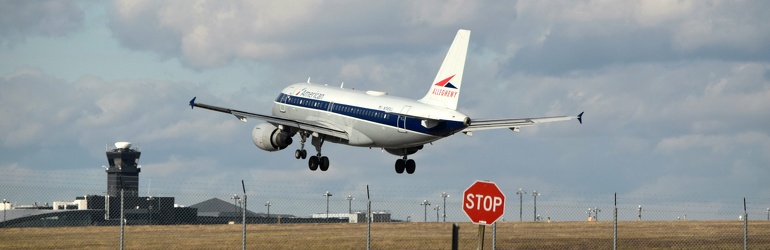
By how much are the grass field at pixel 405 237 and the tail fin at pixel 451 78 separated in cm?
621

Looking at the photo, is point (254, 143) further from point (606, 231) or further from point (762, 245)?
point (762, 245)

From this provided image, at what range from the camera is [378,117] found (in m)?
63.0

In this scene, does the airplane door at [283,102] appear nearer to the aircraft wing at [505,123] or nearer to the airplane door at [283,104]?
the airplane door at [283,104]

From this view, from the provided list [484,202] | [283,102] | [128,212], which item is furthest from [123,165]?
[484,202]

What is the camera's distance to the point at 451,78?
61562mm

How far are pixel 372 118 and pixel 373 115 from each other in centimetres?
16

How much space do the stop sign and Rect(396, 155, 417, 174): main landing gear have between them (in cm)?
3737

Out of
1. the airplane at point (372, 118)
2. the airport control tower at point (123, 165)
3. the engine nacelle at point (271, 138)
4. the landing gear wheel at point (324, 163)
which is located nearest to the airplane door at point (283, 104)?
the airplane at point (372, 118)

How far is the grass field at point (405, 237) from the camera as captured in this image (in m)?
50.2

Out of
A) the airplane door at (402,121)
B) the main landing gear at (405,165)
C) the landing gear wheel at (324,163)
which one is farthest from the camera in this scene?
the main landing gear at (405,165)

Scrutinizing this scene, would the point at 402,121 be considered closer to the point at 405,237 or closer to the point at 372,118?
the point at 372,118

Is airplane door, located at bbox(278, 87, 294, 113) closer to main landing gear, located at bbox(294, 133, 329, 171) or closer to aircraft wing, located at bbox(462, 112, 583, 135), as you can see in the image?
main landing gear, located at bbox(294, 133, 329, 171)

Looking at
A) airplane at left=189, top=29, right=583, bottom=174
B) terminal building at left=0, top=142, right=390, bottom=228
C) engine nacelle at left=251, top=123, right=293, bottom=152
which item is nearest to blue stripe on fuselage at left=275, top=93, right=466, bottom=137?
airplane at left=189, top=29, right=583, bottom=174

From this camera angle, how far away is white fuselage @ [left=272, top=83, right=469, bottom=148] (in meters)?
59.8
